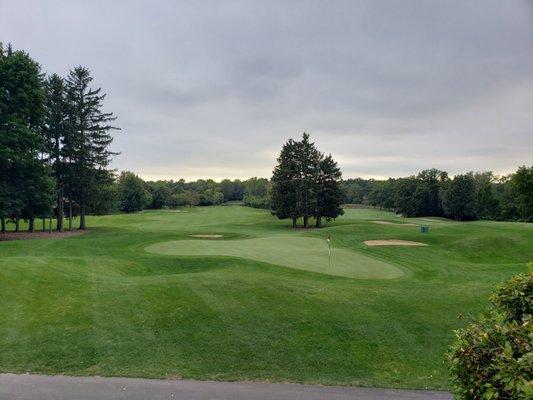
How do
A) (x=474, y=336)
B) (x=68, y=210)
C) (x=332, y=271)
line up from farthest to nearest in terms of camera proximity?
(x=68, y=210) → (x=332, y=271) → (x=474, y=336)

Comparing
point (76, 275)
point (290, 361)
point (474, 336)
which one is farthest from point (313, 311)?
point (76, 275)

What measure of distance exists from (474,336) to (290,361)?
19.1ft

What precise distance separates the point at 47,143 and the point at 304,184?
3131 centimetres

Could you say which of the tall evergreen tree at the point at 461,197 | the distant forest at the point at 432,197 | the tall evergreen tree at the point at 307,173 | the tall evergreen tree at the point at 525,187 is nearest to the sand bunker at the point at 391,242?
the tall evergreen tree at the point at 307,173

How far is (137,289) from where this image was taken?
43.1 feet

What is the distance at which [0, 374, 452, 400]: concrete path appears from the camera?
752 centimetres

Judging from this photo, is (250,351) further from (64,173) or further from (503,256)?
(64,173)

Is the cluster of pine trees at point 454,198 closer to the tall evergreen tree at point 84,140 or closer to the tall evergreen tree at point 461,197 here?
the tall evergreen tree at point 461,197

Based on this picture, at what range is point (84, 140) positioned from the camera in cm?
4169

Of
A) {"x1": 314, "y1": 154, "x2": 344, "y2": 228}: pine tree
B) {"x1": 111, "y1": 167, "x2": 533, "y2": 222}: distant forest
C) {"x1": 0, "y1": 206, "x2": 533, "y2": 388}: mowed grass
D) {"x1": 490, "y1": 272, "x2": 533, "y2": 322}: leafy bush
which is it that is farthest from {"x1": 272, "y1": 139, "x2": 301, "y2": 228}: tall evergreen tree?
{"x1": 490, "y1": 272, "x2": 533, "y2": 322}: leafy bush

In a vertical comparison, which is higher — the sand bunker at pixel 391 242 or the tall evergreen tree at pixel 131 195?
the tall evergreen tree at pixel 131 195

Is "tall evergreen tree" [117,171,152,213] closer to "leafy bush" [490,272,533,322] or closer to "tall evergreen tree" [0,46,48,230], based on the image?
"tall evergreen tree" [0,46,48,230]

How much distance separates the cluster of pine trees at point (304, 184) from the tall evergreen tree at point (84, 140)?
884 inches

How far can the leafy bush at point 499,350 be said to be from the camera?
3.34 metres
